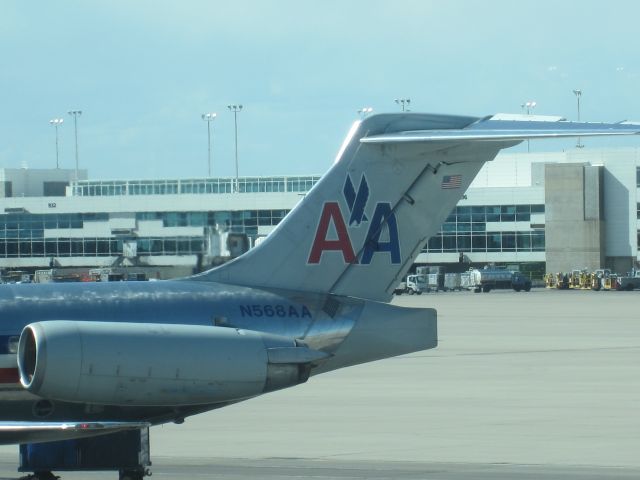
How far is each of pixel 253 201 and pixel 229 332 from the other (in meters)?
108

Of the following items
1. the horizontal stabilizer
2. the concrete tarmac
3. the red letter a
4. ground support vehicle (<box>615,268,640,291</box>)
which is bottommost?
ground support vehicle (<box>615,268,640,291</box>)

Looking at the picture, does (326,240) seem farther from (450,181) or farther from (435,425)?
(435,425)

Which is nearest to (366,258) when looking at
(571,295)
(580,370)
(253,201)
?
(580,370)

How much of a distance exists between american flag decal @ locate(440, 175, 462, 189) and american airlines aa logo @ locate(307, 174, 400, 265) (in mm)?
870

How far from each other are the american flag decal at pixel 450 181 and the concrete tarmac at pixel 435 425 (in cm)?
226

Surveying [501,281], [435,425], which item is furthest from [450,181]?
[501,281]

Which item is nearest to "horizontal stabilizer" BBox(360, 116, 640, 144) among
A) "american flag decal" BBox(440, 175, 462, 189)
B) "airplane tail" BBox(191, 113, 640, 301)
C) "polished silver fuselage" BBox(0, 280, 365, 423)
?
"airplane tail" BBox(191, 113, 640, 301)

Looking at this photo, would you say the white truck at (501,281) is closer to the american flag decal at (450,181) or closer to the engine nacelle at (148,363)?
the american flag decal at (450,181)

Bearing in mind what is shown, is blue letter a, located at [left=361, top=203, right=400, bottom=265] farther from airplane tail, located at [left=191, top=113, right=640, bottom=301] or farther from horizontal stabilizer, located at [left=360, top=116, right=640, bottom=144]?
horizontal stabilizer, located at [left=360, top=116, right=640, bottom=144]

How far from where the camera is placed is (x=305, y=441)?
24.2m

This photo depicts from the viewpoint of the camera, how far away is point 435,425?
86.8ft

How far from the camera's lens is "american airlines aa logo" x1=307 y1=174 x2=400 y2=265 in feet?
66.3

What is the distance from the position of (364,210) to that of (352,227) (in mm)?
301

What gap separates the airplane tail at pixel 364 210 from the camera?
20.1m
